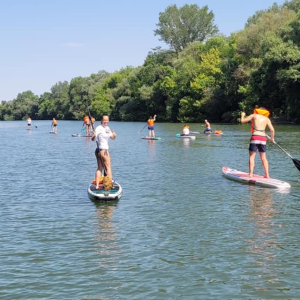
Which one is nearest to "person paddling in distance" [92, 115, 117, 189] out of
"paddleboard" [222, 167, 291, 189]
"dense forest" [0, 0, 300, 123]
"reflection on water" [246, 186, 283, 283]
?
"reflection on water" [246, 186, 283, 283]

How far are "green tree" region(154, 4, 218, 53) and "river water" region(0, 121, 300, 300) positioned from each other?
91.0 metres

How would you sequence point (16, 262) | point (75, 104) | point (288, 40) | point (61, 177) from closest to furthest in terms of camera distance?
point (16, 262) → point (61, 177) → point (288, 40) → point (75, 104)

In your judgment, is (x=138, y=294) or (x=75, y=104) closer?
(x=138, y=294)

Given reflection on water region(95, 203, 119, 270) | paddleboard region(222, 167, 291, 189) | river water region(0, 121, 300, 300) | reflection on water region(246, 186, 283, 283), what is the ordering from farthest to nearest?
paddleboard region(222, 167, 291, 189), reflection on water region(95, 203, 119, 270), reflection on water region(246, 186, 283, 283), river water region(0, 121, 300, 300)

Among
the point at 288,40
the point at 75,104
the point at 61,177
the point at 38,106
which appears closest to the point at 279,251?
the point at 61,177

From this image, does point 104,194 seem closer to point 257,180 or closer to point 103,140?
point 103,140

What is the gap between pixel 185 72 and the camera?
8900 centimetres

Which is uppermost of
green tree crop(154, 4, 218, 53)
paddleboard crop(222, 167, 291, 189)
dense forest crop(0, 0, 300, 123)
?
green tree crop(154, 4, 218, 53)

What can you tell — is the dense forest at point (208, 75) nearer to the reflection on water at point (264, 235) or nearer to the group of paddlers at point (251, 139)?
the group of paddlers at point (251, 139)

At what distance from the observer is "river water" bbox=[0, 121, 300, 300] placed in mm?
7496

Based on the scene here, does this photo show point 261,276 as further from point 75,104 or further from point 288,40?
point 75,104

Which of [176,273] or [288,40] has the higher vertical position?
[288,40]

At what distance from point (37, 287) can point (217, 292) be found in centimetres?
265

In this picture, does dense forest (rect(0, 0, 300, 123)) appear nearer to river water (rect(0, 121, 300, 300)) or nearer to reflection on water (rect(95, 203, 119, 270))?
river water (rect(0, 121, 300, 300))
